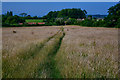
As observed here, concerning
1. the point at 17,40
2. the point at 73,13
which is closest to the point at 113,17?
the point at 17,40

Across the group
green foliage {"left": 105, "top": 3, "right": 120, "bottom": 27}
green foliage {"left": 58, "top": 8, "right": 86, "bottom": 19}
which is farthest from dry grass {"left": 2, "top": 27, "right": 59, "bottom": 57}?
green foliage {"left": 58, "top": 8, "right": 86, "bottom": 19}

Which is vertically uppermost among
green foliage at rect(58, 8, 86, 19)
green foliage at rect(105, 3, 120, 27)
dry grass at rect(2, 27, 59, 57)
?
green foliage at rect(58, 8, 86, 19)

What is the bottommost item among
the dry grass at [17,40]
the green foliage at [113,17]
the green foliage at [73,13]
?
the dry grass at [17,40]

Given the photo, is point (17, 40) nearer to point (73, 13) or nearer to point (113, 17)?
point (113, 17)

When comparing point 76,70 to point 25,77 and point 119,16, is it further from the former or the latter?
point 119,16

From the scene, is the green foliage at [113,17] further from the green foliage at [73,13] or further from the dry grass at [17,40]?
the green foliage at [73,13]

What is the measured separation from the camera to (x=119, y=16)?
52.7m

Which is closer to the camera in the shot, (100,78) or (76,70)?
(100,78)

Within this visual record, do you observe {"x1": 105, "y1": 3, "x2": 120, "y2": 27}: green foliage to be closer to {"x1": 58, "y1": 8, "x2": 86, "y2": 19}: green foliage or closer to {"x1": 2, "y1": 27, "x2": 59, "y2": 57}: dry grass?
{"x1": 2, "y1": 27, "x2": 59, "y2": 57}: dry grass

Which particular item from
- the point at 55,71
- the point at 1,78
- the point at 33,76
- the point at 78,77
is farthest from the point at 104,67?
the point at 1,78

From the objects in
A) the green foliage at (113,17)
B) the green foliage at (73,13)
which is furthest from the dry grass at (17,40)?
the green foliage at (73,13)

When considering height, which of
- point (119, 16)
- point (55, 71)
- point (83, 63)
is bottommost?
point (55, 71)

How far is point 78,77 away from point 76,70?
27 centimetres

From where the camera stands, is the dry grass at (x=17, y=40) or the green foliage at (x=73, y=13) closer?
the dry grass at (x=17, y=40)
